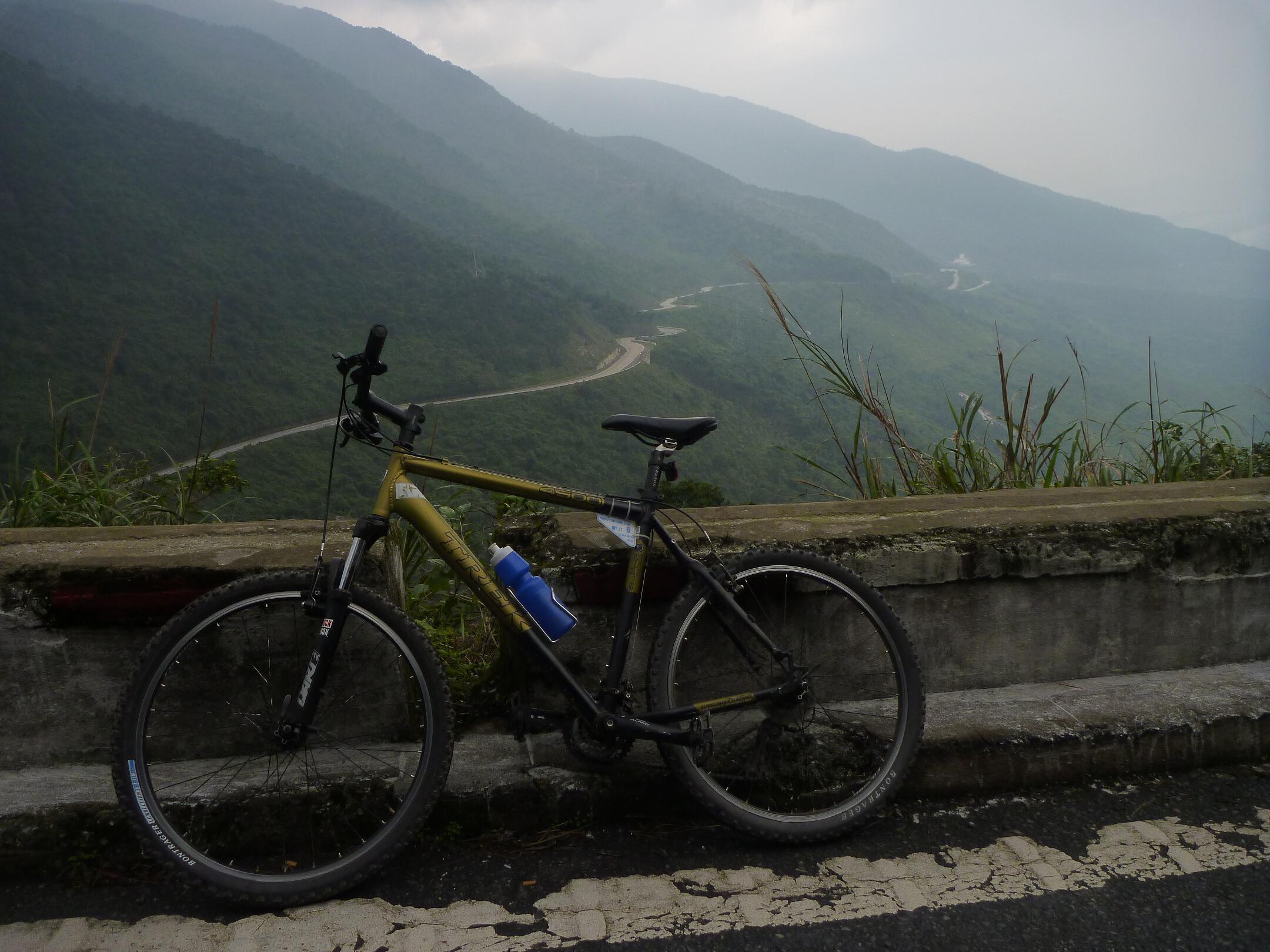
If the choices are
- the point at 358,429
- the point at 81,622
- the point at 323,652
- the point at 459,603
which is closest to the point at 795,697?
the point at 323,652

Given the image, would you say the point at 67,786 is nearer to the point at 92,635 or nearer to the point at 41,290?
the point at 92,635

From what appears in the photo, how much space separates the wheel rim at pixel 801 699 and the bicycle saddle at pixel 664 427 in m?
0.36

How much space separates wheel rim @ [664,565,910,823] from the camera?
2.09m

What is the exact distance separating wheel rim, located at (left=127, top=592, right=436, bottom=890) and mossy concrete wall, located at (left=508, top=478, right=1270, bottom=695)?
1.54ft

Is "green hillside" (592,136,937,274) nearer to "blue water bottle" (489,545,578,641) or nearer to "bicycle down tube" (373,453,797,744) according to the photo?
"bicycle down tube" (373,453,797,744)

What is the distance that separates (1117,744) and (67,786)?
2.54 m

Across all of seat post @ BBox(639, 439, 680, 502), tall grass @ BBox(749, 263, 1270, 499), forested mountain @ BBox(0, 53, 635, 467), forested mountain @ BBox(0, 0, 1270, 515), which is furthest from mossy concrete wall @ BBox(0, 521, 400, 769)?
forested mountain @ BBox(0, 53, 635, 467)

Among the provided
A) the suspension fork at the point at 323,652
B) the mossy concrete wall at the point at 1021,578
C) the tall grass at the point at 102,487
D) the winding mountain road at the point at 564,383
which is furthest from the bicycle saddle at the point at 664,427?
the winding mountain road at the point at 564,383

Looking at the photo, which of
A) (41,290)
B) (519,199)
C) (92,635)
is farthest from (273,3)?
(92,635)

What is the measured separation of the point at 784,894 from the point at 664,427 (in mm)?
1067

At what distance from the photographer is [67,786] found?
1943 millimetres

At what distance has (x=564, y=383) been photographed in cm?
4212

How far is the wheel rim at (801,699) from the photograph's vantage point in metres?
2.09

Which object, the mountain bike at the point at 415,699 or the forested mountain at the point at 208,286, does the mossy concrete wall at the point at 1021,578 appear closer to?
the mountain bike at the point at 415,699
